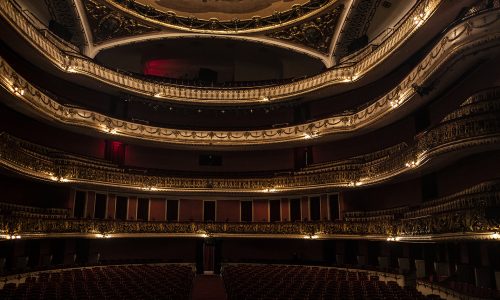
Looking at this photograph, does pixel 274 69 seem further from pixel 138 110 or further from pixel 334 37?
pixel 138 110

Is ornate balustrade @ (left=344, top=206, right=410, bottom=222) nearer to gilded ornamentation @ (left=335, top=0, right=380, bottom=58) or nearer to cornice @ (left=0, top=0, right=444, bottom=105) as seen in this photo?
cornice @ (left=0, top=0, right=444, bottom=105)

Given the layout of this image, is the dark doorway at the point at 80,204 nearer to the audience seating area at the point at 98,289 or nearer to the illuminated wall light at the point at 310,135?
the audience seating area at the point at 98,289

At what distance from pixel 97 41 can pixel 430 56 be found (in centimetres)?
1868

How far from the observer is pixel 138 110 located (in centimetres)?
2633

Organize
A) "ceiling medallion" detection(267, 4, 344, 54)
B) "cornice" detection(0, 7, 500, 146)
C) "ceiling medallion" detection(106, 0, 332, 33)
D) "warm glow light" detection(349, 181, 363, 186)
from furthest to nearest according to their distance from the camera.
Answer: "ceiling medallion" detection(267, 4, 344, 54) → "ceiling medallion" detection(106, 0, 332, 33) → "warm glow light" detection(349, 181, 363, 186) → "cornice" detection(0, 7, 500, 146)

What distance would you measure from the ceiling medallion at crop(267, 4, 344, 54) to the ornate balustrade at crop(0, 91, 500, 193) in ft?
26.3

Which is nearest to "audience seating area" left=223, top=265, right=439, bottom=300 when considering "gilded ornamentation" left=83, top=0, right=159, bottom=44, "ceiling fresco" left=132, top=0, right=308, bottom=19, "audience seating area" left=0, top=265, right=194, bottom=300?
"audience seating area" left=0, top=265, right=194, bottom=300

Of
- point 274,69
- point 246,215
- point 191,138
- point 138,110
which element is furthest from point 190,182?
point 274,69

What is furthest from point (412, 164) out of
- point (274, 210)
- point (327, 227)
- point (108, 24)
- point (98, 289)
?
point (108, 24)

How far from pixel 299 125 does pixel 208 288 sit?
11172 millimetres

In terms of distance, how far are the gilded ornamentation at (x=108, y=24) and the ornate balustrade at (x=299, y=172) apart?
25.5ft

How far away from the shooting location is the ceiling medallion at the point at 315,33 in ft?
76.4

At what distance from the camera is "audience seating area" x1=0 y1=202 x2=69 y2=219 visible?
51.7 ft

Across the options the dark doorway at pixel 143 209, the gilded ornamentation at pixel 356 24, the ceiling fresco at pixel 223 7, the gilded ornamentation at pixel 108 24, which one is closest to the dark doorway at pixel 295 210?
the dark doorway at pixel 143 209
